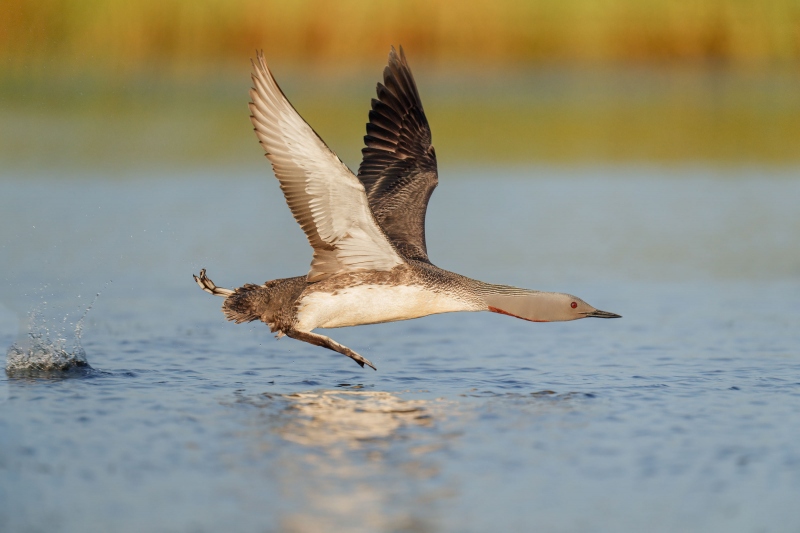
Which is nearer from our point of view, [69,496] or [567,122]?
[69,496]

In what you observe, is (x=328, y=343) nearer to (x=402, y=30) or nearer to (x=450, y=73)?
(x=402, y=30)

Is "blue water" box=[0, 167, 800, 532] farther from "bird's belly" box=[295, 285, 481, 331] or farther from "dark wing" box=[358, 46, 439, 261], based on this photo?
"dark wing" box=[358, 46, 439, 261]

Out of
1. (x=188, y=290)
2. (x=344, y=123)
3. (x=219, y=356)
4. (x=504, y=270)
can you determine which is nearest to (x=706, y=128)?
(x=344, y=123)

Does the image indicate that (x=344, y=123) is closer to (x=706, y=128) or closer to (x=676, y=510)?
(x=706, y=128)

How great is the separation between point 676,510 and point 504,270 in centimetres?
789

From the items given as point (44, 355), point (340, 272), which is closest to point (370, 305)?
point (340, 272)

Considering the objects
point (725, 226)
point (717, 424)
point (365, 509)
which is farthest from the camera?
point (725, 226)

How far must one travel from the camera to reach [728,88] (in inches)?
1173

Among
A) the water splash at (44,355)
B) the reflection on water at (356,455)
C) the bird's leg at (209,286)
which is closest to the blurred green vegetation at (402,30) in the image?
the bird's leg at (209,286)

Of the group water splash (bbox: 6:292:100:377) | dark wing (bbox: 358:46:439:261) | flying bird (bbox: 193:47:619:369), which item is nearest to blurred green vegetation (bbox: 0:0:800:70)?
dark wing (bbox: 358:46:439:261)

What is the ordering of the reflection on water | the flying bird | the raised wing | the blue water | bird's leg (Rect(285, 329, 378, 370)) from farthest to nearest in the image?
bird's leg (Rect(285, 329, 378, 370)) → the flying bird → the raised wing → the blue water → the reflection on water

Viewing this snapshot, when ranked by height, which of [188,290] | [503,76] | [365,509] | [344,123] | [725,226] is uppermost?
[503,76]

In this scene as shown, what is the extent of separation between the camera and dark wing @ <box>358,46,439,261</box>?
1141 centimetres

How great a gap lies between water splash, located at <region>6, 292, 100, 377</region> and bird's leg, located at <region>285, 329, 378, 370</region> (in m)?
1.66
